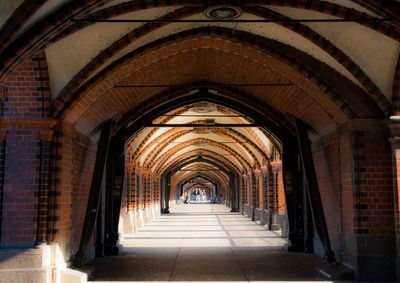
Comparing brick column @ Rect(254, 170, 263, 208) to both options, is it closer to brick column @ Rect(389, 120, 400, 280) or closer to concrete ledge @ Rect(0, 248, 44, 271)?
brick column @ Rect(389, 120, 400, 280)

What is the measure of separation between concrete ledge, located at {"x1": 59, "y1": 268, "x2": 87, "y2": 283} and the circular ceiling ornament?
16.2ft

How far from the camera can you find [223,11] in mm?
7000

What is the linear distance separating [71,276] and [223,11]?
17.0 ft

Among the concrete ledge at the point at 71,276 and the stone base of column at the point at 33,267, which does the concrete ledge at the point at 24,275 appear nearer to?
the stone base of column at the point at 33,267

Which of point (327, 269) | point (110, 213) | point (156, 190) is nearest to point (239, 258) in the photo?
point (327, 269)

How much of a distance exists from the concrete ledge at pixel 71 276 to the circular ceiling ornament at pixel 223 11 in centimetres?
495

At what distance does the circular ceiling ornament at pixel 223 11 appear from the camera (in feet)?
22.4

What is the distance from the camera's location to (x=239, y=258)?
1098 cm

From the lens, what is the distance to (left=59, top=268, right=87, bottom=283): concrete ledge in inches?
313

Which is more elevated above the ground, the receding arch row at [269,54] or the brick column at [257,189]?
the receding arch row at [269,54]

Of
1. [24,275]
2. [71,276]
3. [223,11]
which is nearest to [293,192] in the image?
[71,276]

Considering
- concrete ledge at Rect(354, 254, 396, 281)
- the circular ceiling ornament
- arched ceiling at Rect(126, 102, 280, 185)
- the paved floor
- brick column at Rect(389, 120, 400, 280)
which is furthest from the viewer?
arched ceiling at Rect(126, 102, 280, 185)

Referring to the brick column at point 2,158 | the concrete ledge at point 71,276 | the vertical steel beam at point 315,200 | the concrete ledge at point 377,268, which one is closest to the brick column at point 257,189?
the vertical steel beam at point 315,200

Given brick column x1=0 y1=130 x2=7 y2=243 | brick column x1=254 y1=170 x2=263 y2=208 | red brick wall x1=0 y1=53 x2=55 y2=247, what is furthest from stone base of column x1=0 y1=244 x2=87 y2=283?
brick column x1=254 y1=170 x2=263 y2=208
